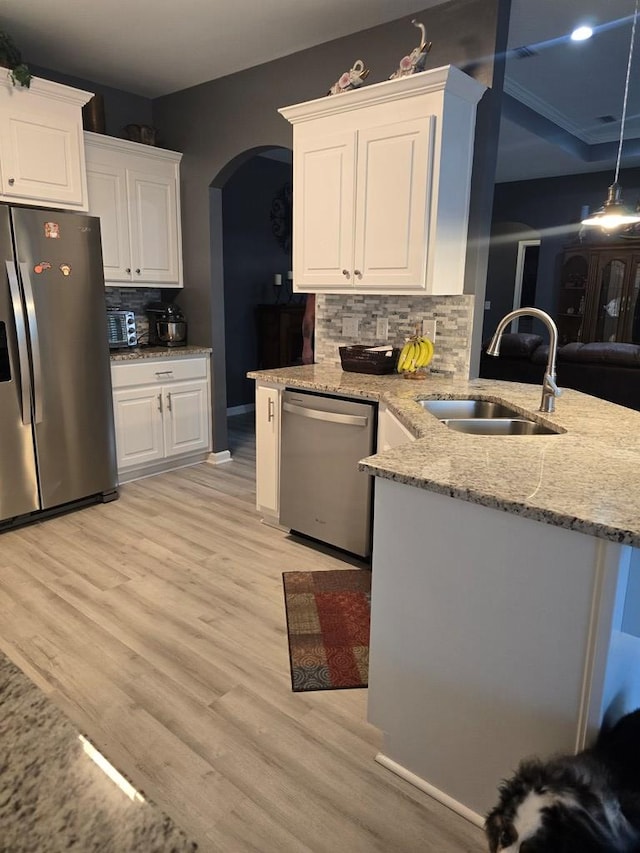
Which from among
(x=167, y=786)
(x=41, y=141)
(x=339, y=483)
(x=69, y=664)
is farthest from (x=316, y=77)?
(x=167, y=786)

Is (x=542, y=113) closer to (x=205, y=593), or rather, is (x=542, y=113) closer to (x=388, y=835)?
(x=205, y=593)

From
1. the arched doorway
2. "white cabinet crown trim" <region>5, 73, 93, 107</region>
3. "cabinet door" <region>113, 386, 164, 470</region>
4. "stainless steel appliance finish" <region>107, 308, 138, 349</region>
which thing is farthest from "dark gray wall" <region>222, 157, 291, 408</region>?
"white cabinet crown trim" <region>5, 73, 93, 107</region>

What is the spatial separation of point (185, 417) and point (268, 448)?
4.15 feet

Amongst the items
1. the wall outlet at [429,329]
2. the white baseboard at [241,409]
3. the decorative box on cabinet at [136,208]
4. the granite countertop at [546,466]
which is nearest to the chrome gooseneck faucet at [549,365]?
the granite countertop at [546,466]

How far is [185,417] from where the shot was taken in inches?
171

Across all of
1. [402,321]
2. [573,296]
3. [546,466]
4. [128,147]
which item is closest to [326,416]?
[402,321]

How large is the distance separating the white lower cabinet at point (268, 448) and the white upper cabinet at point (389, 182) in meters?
0.71

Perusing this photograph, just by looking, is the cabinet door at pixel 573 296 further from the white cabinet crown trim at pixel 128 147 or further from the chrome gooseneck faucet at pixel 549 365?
the chrome gooseneck faucet at pixel 549 365

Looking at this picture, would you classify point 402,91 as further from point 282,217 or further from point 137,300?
point 282,217

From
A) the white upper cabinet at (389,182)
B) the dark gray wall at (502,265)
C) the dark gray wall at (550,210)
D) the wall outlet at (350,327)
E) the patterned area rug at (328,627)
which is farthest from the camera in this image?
the dark gray wall at (502,265)

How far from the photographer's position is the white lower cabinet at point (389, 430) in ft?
8.01

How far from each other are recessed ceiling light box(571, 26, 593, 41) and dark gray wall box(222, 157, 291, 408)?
3.45m

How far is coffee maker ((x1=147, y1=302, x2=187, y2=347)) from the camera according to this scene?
443cm

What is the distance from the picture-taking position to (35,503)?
3.35m
